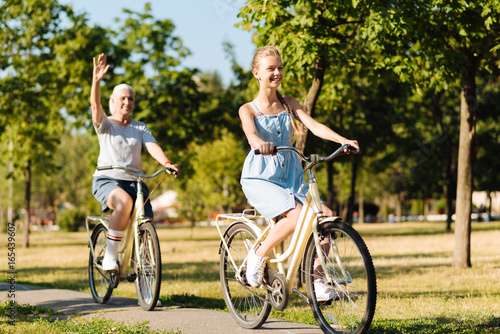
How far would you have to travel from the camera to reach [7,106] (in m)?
18.1

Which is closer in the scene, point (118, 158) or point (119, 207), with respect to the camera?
point (119, 207)

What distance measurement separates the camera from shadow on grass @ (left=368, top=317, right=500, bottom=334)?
4753mm

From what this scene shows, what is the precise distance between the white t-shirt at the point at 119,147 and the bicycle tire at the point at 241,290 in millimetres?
1598

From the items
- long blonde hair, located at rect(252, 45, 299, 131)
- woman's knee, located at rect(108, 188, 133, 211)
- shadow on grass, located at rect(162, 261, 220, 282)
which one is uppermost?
long blonde hair, located at rect(252, 45, 299, 131)

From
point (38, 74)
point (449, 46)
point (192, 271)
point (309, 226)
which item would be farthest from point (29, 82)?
point (309, 226)

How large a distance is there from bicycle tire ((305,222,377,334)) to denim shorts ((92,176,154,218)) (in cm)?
246

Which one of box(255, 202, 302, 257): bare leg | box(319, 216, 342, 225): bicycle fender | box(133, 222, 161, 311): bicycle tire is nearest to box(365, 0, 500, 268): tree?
box(133, 222, 161, 311): bicycle tire

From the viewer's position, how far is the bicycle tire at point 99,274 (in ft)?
22.2

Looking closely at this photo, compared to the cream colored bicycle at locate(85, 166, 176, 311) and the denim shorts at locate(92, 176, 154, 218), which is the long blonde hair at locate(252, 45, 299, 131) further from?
the denim shorts at locate(92, 176, 154, 218)

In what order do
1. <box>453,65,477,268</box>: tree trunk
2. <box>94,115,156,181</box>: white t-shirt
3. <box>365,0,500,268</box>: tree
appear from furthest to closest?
<box>453,65,477,268</box>: tree trunk < <box>365,0,500,268</box>: tree < <box>94,115,156,181</box>: white t-shirt

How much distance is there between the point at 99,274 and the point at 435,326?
3.89 meters

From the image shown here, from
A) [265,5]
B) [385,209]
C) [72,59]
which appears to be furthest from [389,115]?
[385,209]

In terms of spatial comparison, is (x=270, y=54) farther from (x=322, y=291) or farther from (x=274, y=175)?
(x=322, y=291)

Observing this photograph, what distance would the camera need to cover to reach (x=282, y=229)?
464cm
